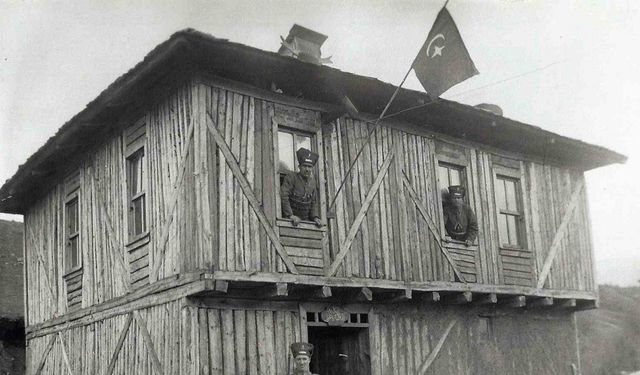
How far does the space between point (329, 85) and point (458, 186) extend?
12.9ft

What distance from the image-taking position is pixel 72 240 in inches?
693

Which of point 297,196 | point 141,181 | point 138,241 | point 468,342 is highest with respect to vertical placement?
point 141,181

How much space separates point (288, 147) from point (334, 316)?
10.1 ft

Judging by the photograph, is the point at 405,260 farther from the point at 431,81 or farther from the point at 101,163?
the point at 101,163

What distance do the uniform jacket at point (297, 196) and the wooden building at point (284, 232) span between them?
179 millimetres

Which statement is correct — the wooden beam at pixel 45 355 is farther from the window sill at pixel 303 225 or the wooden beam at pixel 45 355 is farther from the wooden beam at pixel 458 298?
the wooden beam at pixel 458 298

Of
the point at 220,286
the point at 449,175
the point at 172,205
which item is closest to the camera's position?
the point at 220,286

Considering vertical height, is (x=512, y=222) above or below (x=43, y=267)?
above

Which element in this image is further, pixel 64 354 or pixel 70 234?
pixel 70 234

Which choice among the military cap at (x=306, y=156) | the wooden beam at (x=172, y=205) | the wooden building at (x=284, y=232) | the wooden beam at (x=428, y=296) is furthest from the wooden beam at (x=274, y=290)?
the wooden beam at (x=428, y=296)

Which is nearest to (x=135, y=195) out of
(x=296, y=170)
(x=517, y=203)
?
(x=296, y=170)

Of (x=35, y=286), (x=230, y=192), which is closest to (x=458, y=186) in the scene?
(x=230, y=192)

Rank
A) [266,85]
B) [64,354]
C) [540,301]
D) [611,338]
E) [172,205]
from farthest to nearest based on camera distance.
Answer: [611,338] → [64,354] → [540,301] → [266,85] → [172,205]

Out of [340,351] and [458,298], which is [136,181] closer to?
[340,351]
